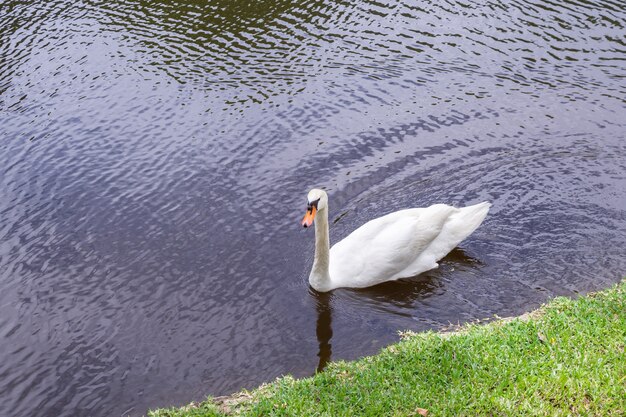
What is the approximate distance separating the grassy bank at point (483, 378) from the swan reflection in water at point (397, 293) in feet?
4.53

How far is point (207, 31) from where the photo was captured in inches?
803

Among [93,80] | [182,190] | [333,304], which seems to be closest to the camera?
[333,304]

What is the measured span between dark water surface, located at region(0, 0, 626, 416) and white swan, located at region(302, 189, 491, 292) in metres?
0.24

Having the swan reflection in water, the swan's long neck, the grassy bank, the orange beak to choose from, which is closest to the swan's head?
the orange beak

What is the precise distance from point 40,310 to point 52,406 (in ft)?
6.86

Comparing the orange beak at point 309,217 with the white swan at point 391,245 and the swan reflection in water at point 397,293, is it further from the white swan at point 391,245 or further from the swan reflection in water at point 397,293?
the swan reflection in water at point 397,293

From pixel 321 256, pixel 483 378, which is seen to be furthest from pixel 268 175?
pixel 483 378

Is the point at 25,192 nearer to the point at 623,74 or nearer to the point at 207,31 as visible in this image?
the point at 207,31

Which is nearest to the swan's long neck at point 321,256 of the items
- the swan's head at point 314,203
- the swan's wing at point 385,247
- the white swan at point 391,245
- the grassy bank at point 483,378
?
the white swan at point 391,245

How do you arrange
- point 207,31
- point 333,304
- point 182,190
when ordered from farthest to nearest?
point 207,31 < point 182,190 < point 333,304

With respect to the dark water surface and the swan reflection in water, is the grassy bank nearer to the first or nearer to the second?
the dark water surface

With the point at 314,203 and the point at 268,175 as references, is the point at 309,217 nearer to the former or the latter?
the point at 314,203

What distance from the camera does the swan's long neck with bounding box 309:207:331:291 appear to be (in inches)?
403

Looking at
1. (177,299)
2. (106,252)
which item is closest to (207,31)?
(106,252)
